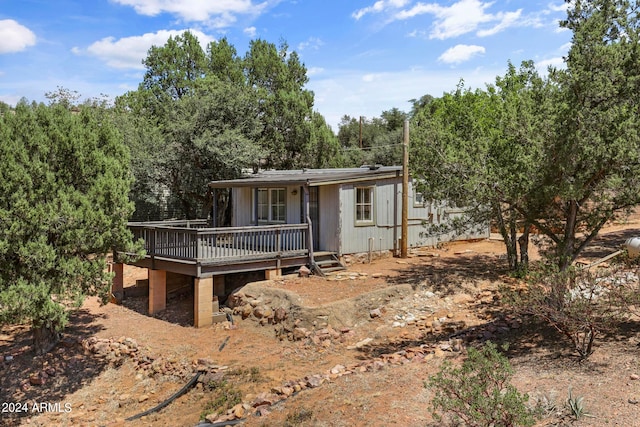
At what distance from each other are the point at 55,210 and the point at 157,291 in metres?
5.24

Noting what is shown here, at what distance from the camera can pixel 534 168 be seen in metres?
8.59

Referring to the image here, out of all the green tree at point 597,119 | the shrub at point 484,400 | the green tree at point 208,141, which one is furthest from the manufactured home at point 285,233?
the shrub at point 484,400

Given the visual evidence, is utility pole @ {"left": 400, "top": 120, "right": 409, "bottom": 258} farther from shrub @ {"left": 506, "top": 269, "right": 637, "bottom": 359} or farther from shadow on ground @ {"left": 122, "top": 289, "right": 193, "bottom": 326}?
shrub @ {"left": 506, "top": 269, "right": 637, "bottom": 359}

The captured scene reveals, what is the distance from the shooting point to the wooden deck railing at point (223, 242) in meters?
12.6

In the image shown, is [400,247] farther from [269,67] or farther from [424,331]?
[269,67]

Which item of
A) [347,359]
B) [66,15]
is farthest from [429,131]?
[66,15]

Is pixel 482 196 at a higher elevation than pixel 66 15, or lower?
lower

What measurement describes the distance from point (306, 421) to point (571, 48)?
305 inches

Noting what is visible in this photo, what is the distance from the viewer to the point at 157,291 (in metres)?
14.0

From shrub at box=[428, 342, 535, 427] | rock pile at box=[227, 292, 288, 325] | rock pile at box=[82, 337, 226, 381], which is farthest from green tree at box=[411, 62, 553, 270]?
rock pile at box=[82, 337, 226, 381]

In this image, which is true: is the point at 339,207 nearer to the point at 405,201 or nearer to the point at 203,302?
the point at 405,201

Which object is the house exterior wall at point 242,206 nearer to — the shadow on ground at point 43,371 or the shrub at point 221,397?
the shadow on ground at point 43,371

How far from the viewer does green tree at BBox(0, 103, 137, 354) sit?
9047mm

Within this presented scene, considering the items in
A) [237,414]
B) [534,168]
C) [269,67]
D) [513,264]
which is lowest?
[237,414]
